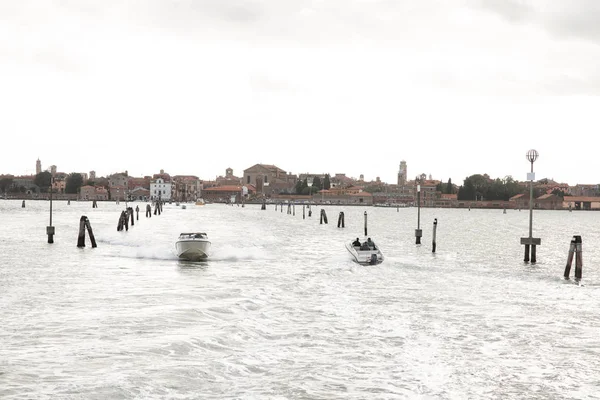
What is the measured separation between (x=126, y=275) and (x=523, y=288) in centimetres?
1681

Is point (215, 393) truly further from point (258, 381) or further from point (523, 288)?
point (523, 288)

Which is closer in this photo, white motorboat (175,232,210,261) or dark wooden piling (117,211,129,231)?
white motorboat (175,232,210,261)

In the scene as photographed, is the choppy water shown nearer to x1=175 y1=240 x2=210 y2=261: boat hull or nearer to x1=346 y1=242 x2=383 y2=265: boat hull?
x1=346 y1=242 x2=383 y2=265: boat hull

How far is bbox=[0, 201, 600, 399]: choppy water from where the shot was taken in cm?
1227

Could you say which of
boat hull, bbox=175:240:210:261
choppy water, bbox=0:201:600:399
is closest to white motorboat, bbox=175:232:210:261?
boat hull, bbox=175:240:210:261

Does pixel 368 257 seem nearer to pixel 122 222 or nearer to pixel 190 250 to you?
pixel 190 250

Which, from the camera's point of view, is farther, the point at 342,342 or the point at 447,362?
the point at 342,342

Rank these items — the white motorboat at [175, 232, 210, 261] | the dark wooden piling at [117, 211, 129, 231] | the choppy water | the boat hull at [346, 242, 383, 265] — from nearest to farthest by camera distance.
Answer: the choppy water
the boat hull at [346, 242, 383, 265]
the white motorboat at [175, 232, 210, 261]
the dark wooden piling at [117, 211, 129, 231]

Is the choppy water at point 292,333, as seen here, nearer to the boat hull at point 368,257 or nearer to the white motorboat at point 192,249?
the boat hull at point 368,257

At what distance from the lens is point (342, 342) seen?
1578cm

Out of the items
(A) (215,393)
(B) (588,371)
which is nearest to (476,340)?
(B) (588,371)

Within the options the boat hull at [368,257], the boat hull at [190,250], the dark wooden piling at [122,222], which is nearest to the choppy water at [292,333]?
the boat hull at [368,257]

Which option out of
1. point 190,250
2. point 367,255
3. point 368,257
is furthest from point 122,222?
point 368,257

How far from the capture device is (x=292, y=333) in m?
16.8
